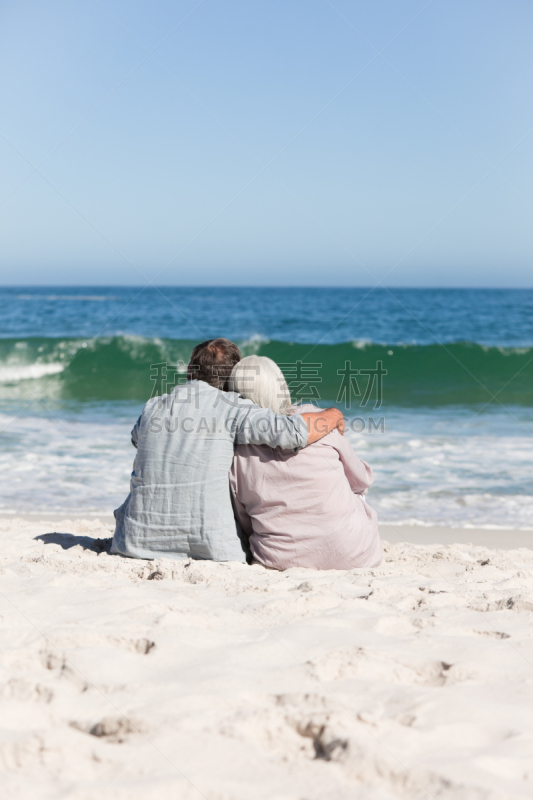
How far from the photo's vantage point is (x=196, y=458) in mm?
2945

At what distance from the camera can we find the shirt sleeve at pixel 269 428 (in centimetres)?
287

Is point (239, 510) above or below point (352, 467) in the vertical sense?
below

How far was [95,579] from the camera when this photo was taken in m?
2.68

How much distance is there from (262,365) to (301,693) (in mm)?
1614

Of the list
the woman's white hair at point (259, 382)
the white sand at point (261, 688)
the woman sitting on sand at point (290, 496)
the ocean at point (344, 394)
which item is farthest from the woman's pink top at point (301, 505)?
the ocean at point (344, 394)

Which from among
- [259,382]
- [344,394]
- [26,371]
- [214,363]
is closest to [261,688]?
[259,382]

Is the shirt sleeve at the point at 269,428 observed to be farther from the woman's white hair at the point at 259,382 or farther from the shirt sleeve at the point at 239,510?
the shirt sleeve at the point at 239,510

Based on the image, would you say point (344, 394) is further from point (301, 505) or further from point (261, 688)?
point (261, 688)

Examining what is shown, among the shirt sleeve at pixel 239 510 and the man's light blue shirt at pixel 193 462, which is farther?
the shirt sleeve at pixel 239 510

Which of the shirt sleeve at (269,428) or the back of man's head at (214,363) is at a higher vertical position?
the back of man's head at (214,363)

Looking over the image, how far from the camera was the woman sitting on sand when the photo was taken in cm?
300

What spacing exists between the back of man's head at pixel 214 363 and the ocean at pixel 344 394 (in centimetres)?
228

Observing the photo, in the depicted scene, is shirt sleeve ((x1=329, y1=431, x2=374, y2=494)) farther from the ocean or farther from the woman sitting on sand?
the ocean

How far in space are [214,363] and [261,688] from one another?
164cm
